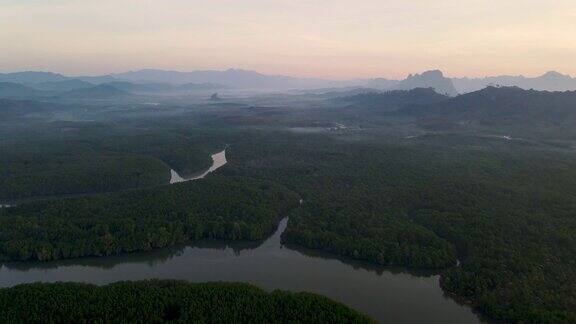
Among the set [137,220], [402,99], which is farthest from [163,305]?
[402,99]

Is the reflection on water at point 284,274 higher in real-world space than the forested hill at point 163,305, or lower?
lower

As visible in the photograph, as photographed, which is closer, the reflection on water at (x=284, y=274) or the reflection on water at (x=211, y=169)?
the reflection on water at (x=284, y=274)

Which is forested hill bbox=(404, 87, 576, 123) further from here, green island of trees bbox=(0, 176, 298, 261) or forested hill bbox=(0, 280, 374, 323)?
forested hill bbox=(0, 280, 374, 323)

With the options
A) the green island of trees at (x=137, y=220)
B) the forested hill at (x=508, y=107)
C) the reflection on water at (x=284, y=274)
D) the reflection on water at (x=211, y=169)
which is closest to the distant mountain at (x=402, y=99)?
the forested hill at (x=508, y=107)

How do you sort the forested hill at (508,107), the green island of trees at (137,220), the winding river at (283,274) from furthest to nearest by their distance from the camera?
the forested hill at (508,107) < the green island of trees at (137,220) < the winding river at (283,274)

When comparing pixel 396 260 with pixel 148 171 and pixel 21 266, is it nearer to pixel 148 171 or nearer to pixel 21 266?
pixel 21 266

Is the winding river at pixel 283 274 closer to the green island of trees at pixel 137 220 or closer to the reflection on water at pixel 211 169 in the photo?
the green island of trees at pixel 137 220

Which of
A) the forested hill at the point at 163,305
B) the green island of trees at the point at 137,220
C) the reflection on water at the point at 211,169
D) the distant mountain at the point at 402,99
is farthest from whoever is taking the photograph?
the distant mountain at the point at 402,99
